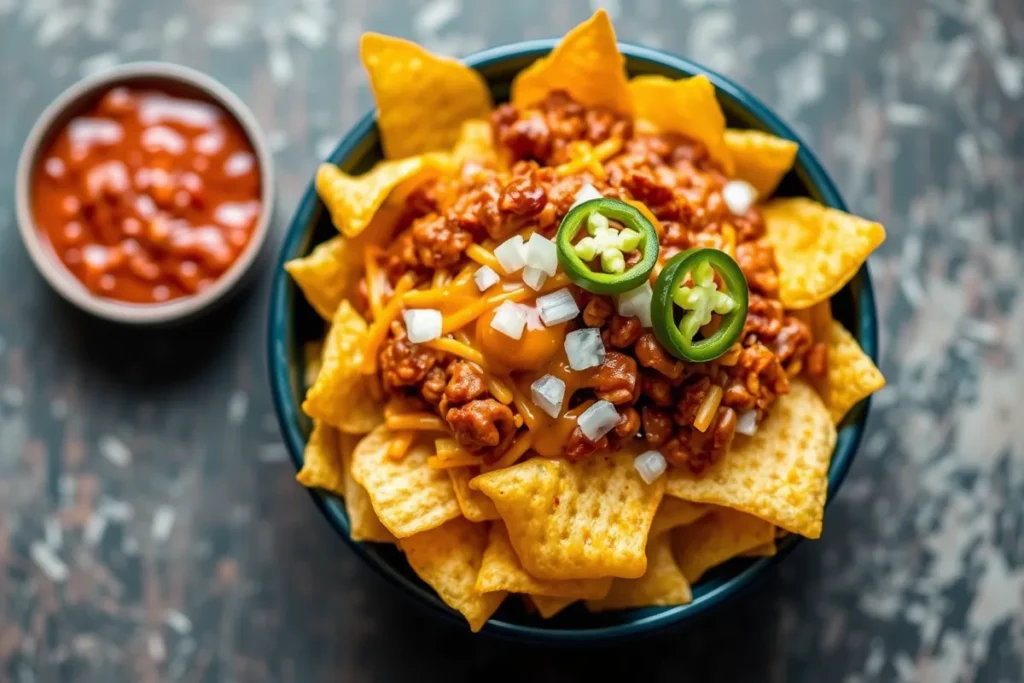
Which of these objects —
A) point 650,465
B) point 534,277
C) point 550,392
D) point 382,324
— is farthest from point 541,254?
point 650,465

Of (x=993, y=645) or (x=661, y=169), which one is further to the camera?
(x=993, y=645)

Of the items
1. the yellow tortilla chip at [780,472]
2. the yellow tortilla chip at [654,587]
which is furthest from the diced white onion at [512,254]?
the yellow tortilla chip at [654,587]

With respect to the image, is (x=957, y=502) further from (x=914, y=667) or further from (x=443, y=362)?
(x=443, y=362)

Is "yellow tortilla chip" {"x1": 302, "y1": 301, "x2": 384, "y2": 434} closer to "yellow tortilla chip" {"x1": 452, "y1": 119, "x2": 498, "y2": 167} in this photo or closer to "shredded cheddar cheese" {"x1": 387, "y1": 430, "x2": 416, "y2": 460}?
"shredded cheddar cheese" {"x1": 387, "y1": 430, "x2": 416, "y2": 460}

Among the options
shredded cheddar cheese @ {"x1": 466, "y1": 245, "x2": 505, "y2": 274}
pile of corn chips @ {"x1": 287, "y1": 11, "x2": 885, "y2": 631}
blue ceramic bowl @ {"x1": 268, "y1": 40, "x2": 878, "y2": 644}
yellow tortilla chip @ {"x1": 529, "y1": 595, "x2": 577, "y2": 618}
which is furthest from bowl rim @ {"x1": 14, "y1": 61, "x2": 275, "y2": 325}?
yellow tortilla chip @ {"x1": 529, "y1": 595, "x2": 577, "y2": 618}

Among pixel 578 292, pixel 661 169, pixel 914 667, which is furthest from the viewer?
pixel 914 667

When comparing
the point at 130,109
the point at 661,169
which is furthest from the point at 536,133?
the point at 130,109

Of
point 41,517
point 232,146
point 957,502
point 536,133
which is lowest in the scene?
point 41,517
